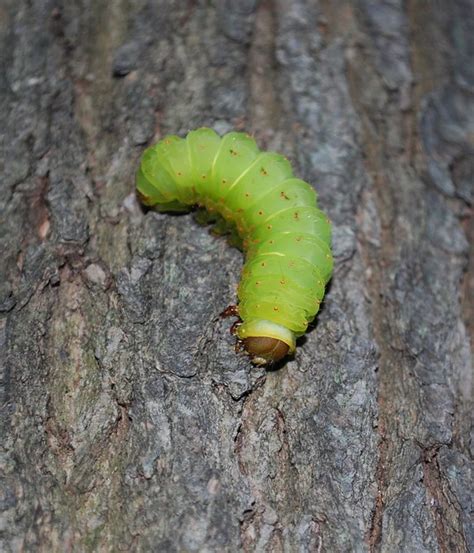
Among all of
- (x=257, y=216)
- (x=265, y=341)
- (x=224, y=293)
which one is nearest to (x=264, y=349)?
(x=265, y=341)

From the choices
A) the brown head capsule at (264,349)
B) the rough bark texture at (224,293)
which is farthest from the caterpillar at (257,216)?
the rough bark texture at (224,293)

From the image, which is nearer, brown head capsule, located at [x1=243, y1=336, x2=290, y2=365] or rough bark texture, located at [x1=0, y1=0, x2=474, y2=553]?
rough bark texture, located at [x1=0, y1=0, x2=474, y2=553]

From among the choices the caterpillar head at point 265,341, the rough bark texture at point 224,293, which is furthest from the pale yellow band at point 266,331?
the rough bark texture at point 224,293

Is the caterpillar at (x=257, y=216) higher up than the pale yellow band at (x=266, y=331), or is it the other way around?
the caterpillar at (x=257, y=216)

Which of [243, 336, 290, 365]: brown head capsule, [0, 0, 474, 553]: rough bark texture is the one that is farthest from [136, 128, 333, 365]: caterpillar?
[0, 0, 474, 553]: rough bark texture

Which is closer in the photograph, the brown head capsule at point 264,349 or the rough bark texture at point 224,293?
the rough bark texture at point 224,293

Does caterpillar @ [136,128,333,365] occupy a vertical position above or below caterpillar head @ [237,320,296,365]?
above

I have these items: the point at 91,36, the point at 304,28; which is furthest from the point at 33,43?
the point at 304,28

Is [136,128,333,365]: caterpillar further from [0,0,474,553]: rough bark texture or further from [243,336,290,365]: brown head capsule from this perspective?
[0,0,474,553]: rough bark texture

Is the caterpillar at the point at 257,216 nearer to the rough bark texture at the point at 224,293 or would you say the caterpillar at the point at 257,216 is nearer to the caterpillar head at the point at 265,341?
the caterpillar head at the point at 265,341

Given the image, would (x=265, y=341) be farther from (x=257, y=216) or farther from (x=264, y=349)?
(x=257, y=216)
